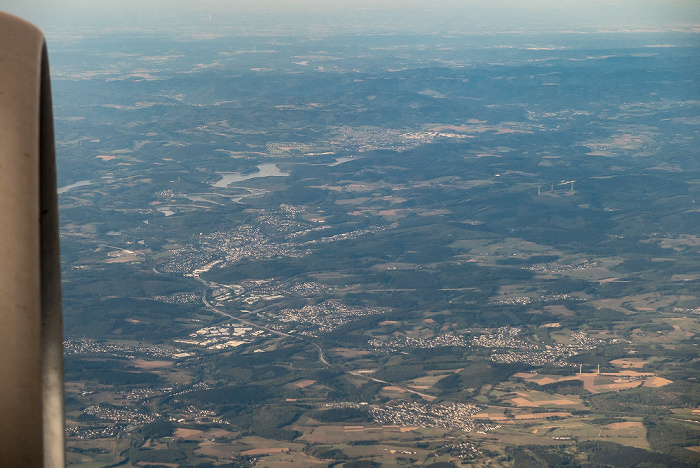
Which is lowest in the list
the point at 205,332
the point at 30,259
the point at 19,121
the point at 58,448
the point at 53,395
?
the point at 205,332

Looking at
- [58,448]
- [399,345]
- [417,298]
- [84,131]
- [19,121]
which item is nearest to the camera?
[19,121]

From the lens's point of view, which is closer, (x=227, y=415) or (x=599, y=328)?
(x=227, y=415)

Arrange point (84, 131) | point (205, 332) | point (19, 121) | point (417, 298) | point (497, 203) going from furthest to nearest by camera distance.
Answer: point (84, 131)
point (497, 203)
point (417, 298)
point (205, 332)
point (19, 121)

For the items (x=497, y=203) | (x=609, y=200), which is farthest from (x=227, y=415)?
(x=609, y=200)

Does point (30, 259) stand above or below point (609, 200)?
above

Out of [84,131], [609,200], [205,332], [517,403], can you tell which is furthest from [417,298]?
[84,131]

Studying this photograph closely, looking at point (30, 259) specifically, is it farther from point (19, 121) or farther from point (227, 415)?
point (227, 415)
